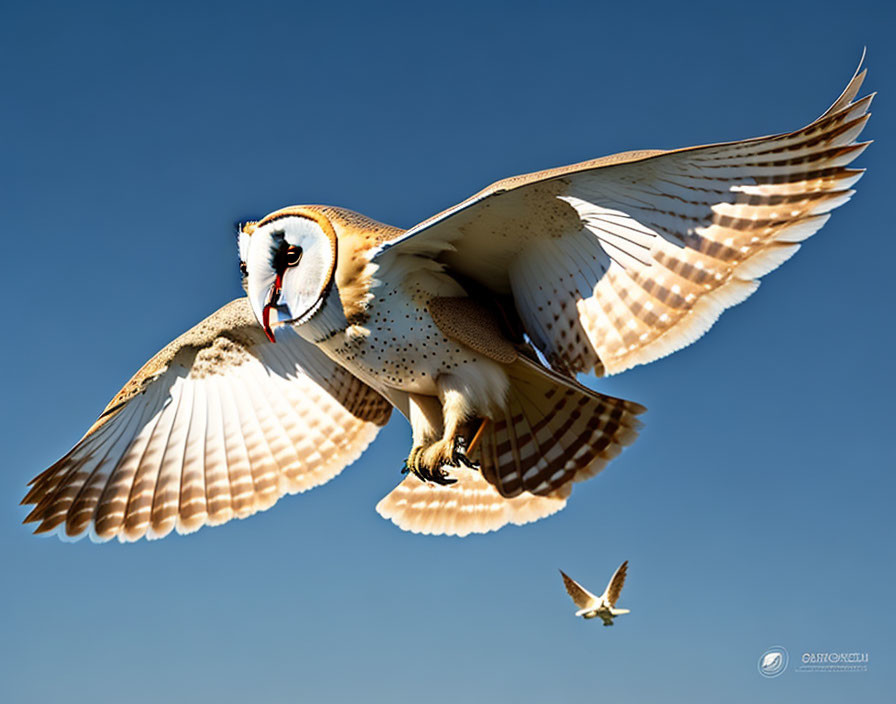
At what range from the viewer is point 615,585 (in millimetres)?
6988

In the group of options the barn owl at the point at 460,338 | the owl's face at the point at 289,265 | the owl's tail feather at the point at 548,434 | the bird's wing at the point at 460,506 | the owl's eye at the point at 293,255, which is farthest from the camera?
the bird's wing at the point at 460,506

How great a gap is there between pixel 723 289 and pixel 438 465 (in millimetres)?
1794

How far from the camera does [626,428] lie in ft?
18.4

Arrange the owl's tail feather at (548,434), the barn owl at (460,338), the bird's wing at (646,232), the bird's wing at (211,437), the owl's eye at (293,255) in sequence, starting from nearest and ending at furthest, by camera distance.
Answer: the bird's wing at (646,232) < the barn owl at (460,338) < the owl's eye at (293,255) < the owl's tail feather at (548,434) < the bird's wing at (211,437)

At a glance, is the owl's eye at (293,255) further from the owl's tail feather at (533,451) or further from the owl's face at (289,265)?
the owl's tail feather at (533,451)

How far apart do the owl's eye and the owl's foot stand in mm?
1308

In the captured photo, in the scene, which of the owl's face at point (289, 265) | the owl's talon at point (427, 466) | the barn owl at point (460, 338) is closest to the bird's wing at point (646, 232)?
the barn owl at point (460, 338)

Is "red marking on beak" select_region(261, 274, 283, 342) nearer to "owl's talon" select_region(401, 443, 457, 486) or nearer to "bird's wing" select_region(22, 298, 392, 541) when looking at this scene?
"owl's talon" select_region(401, 443, 457, 486)

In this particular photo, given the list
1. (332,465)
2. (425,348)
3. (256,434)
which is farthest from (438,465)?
(256,434)

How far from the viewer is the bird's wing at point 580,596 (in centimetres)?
668

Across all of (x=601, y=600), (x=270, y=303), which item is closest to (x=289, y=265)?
(x=270, y=303)

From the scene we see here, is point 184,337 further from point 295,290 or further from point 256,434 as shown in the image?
point 295,290

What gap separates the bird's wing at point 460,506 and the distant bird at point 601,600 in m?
1.05

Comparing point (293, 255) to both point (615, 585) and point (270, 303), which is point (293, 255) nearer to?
point (270, 303)
